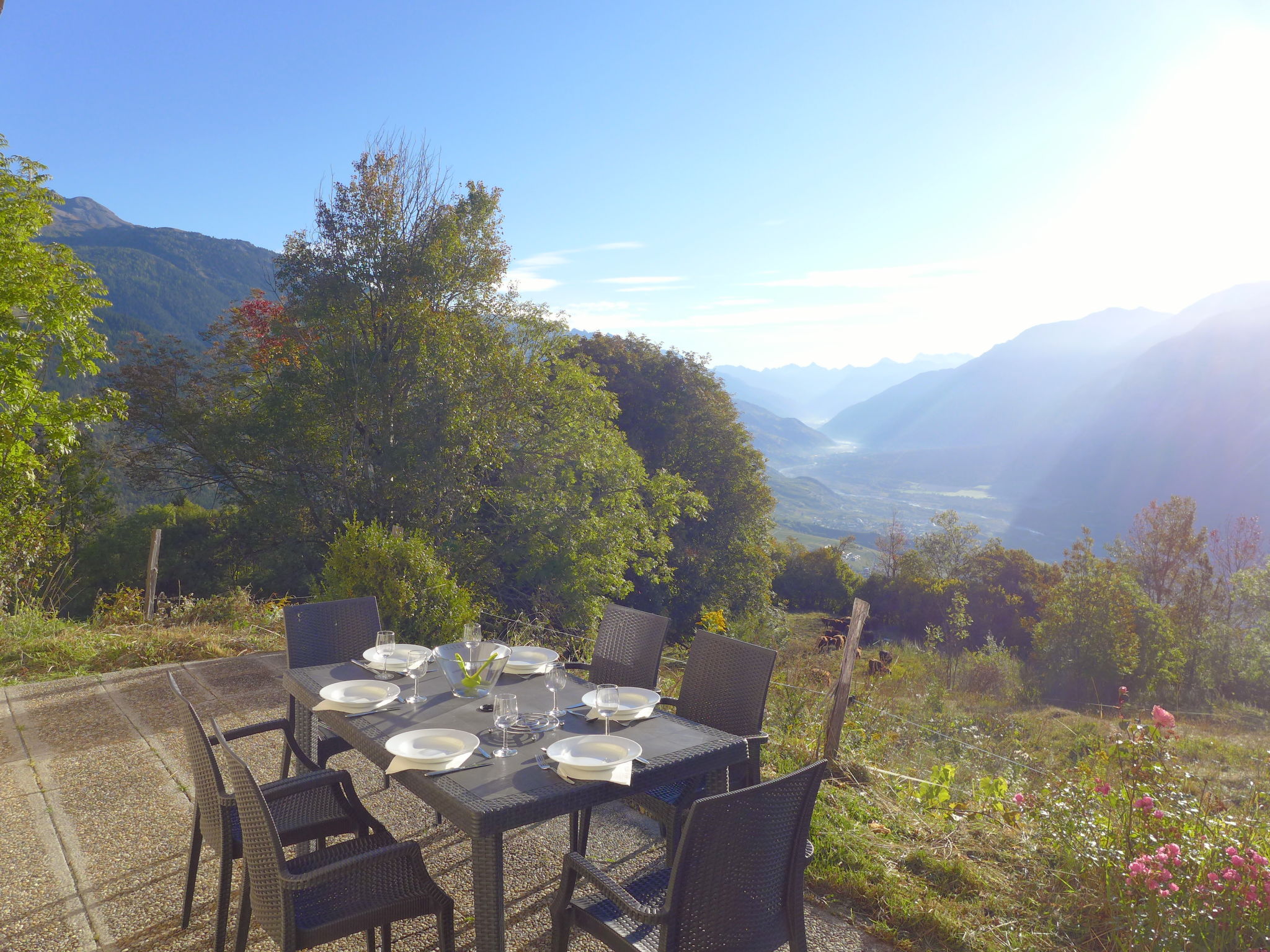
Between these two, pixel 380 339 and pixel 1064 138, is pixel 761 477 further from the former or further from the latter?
pixel 1064 138

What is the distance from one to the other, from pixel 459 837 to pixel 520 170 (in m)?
10.7

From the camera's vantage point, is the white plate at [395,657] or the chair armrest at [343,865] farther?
the white plate at [395,657]

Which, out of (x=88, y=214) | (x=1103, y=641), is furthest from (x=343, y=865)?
(x=88, y=214)

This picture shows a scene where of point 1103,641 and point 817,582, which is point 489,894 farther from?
point 817,582

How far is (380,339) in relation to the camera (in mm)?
10578

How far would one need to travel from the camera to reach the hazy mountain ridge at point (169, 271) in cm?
4784

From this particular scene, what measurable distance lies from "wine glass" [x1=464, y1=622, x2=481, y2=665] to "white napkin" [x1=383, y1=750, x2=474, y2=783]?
22.7 inches

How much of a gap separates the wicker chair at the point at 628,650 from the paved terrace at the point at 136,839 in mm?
578

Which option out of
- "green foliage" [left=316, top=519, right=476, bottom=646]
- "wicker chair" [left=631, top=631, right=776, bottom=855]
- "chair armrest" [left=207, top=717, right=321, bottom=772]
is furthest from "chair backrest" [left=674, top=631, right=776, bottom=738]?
"green foliage" [left=316, top=519, right=476, bottom=646]

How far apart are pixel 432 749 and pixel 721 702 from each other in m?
1.20

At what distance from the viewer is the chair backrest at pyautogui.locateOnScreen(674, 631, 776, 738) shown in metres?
2.68

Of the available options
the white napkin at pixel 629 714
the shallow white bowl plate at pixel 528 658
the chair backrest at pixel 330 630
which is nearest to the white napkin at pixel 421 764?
the white napkin at pixel 629 714

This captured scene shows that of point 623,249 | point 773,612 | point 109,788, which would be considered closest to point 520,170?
point 109,788

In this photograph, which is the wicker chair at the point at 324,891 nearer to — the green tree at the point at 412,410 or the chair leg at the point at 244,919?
the chair leg at the point at 244,919
